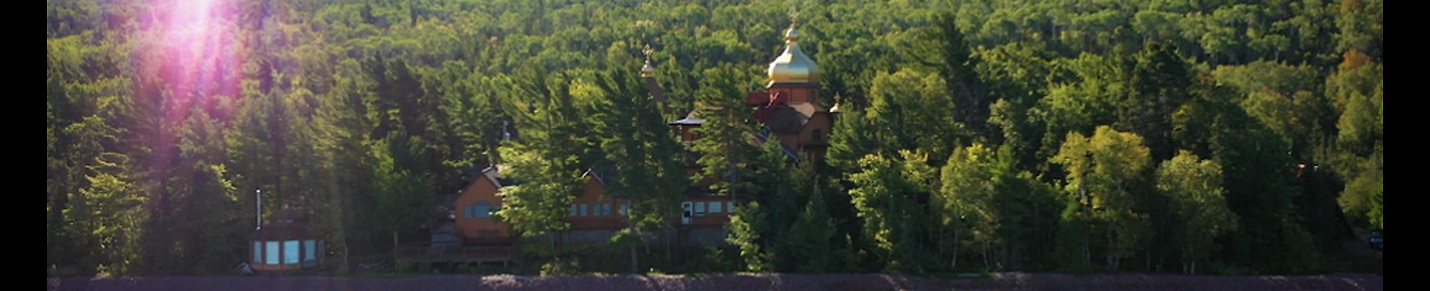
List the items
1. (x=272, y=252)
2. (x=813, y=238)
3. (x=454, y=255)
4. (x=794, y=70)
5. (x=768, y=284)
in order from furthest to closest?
1. (x=794, y=70)
2. (x=272, y=252)
3. (x=454, y=255)
4. (x=813, y=238)
5. (x=768, y=284)

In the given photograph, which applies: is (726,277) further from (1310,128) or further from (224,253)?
(1310,128)

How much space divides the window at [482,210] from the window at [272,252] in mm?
5181

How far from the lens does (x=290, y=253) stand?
41.7 meters

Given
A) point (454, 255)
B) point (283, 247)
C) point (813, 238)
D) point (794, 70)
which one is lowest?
point (454, 255)

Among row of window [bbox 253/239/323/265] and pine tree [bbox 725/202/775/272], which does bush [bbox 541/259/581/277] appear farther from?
row of window [bbox 253/239/323/265]

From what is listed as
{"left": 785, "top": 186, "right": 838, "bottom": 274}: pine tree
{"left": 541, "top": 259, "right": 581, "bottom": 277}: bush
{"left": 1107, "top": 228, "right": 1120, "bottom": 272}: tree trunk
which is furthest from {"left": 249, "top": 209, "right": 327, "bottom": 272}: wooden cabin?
{"left": 1107, "top": 228, "right": 1120, "bottom": 272}: tree trunk

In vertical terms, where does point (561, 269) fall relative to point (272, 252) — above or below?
below

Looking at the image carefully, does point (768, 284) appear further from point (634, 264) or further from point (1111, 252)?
point (1111, 252)

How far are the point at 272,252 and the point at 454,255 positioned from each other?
4.83m

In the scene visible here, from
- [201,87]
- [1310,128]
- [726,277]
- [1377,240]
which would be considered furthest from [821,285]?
[201,87]

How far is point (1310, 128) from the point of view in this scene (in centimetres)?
4741

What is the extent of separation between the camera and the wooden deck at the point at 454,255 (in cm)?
4144

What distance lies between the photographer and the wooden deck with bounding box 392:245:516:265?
4144cm

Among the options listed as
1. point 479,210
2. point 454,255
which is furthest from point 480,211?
point 454,255
